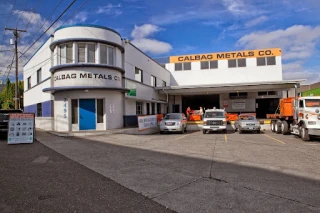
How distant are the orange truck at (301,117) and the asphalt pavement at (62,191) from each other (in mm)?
11770

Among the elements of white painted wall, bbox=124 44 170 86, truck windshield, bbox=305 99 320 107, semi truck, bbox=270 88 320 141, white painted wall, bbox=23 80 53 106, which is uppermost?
white painted wall, bbox=124 44 170 86

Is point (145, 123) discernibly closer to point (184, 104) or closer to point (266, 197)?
point (266, 197)

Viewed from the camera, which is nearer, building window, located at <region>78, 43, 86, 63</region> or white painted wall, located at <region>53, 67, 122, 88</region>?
Answer: white painted wall, located at <region>53, 67, 122, 88</region>

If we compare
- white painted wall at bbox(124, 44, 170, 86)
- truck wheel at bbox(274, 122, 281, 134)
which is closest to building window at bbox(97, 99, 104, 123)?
white painted wall at bbox(124, 44, 170, 86)

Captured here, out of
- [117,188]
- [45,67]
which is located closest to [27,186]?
[117,188]

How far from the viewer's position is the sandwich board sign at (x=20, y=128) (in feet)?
38.2

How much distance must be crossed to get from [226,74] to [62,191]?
33.1m

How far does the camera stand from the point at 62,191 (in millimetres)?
4730

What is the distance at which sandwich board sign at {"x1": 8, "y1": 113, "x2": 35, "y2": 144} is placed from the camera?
38.2 ft

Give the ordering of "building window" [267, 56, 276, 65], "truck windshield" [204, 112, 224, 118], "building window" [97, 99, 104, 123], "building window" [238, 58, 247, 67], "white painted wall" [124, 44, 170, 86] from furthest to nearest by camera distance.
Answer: "building window" [238, 58, 247, 67], "building window" [267, 56, 276, 65], "white painted wall" [124, 44, 170, 86], "truck windshield" [204, 112, 224, 118], "building window" [97, 99, 104, 123]

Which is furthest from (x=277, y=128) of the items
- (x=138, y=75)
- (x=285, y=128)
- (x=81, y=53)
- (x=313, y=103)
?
(x=81, y=53)

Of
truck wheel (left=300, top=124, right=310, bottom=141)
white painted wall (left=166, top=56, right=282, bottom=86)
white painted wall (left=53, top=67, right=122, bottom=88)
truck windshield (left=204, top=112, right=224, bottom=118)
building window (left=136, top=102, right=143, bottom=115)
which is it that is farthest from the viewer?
white painted wall (left=166, top=56, right=282, bottom=86)

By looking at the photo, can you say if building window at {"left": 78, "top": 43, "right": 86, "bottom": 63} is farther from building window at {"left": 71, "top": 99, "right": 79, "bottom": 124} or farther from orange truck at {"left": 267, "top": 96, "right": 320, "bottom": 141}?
orange truck at {"left": 267, "top": 96, "right": 320, "bottom": 141}

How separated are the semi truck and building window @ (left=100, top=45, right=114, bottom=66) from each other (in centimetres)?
1309
